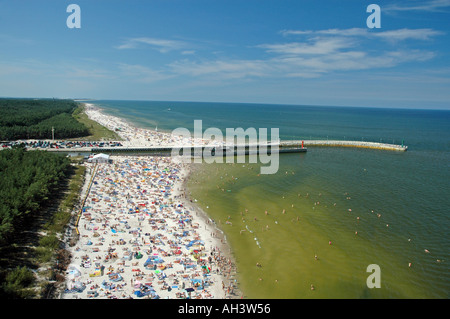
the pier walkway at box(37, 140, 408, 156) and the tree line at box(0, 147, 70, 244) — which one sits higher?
the pier walkway at box(37, 140, 408, 156)

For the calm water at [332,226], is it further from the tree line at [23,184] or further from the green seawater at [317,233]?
the tree line at [23,184]

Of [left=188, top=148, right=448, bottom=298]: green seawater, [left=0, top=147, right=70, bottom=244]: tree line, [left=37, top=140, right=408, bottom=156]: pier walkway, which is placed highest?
[left=37, top=140, right=408, bottom=156]: pier walkway

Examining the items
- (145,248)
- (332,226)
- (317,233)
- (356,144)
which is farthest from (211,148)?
(356,144)

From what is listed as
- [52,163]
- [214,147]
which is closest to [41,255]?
[52,163]

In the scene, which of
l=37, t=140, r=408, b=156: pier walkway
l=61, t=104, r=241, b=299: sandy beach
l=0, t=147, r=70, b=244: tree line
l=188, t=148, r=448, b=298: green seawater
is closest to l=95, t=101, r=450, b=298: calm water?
l=188, t=148, r=448, b=298: green seawater

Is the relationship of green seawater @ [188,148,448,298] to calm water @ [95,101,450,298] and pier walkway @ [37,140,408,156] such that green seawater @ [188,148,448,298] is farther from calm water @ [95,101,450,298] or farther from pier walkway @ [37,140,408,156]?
pier walkway @ [37,140,408,156]

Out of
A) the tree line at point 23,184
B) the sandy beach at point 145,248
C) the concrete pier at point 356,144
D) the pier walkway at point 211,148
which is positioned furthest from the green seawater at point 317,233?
the concrete pier at point 356,144
